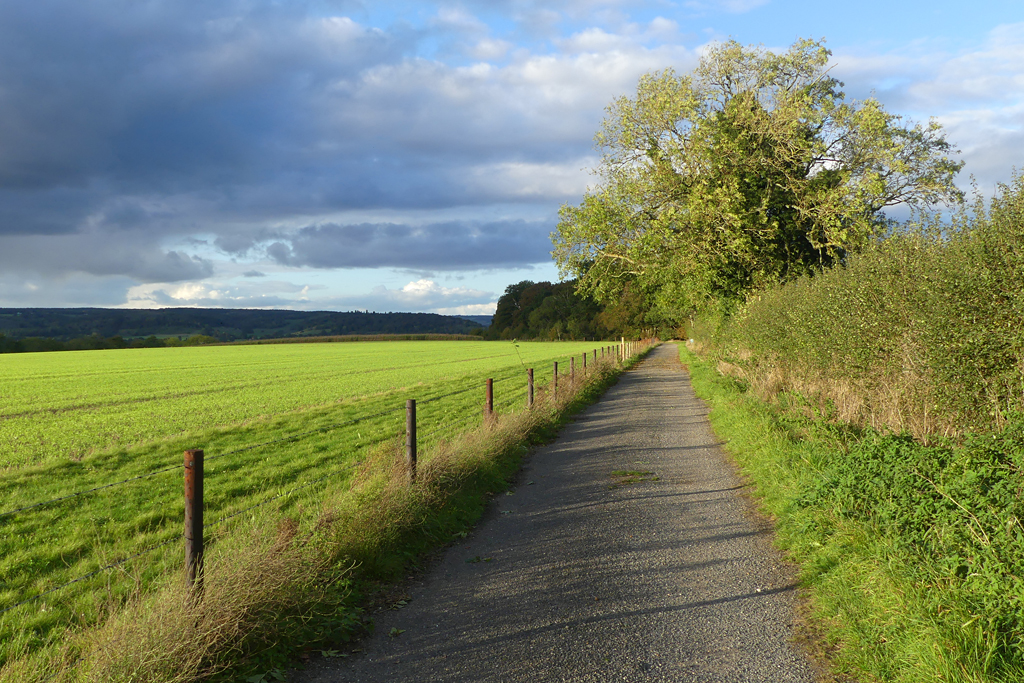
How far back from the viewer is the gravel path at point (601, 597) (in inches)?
166

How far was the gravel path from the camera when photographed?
4.21 m

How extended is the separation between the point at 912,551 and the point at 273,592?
15.7ft

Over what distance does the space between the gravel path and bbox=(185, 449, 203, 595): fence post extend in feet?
3.35

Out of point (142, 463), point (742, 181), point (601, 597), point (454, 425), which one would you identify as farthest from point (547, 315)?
point (601, 597)

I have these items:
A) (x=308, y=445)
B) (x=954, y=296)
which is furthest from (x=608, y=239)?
(x=954, y=296)

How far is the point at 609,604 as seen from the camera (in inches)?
203

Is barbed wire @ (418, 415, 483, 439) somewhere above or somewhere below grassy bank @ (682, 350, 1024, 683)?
below

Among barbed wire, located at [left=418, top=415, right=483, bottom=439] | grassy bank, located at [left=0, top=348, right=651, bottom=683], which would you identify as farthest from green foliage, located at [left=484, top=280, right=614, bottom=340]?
grassy bank, located at [left=0, top=348, right=651, bottom=683]

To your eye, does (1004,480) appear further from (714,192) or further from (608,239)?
(608,239)

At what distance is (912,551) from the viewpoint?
200 inches

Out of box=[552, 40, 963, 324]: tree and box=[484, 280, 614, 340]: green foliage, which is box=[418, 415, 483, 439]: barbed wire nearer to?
box=[552, 40, 963, 324]: tree

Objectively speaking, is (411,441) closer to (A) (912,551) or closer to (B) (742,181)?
(A) (912,551)

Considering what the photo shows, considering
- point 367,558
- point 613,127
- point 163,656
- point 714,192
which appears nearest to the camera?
point 163,656

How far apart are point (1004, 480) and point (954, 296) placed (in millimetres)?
2836
